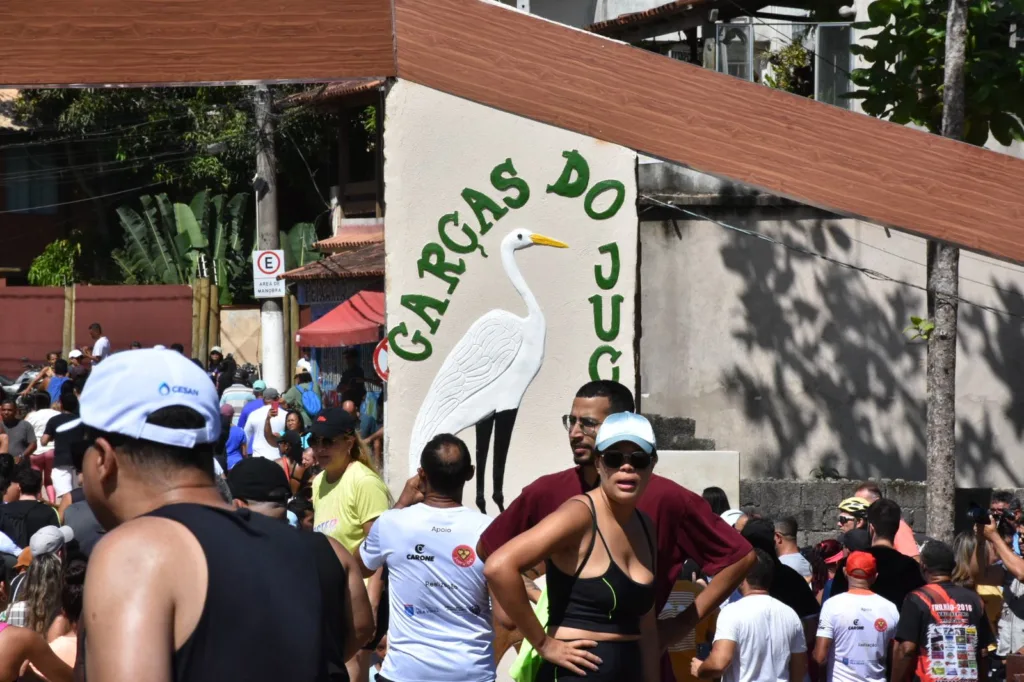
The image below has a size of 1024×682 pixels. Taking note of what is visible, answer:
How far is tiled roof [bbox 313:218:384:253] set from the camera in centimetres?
2842

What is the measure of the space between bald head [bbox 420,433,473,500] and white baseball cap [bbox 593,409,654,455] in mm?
1567

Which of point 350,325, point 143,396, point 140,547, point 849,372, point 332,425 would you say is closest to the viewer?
point 140,547

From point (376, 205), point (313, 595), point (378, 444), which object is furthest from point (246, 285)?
point (313, 595)

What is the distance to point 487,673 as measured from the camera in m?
5.88

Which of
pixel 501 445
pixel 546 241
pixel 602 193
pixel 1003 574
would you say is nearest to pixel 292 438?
pixel 501 445

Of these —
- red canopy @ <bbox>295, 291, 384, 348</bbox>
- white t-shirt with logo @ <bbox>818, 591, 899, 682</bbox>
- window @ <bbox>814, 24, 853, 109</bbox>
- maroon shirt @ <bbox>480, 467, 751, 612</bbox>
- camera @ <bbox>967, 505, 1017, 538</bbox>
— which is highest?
window @ <bbox>814, 24, 853, 109</bbox>

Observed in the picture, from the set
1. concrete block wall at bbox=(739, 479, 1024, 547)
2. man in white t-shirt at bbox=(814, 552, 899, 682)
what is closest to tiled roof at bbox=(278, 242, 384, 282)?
concrete block wall at bbox=(739, 479, 1024, 547)

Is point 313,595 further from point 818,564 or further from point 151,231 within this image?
point 151,231

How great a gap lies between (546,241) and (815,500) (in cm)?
540

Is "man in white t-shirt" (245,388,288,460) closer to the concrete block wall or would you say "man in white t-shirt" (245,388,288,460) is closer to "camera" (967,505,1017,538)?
the concrete block wall

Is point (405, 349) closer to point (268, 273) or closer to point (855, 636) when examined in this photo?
point (855, 636)

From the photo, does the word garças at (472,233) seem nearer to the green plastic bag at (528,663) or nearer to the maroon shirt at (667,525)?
the maroon shirt at (667,525)

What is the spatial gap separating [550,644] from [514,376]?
4.41m

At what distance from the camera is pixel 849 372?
14.0 meters
